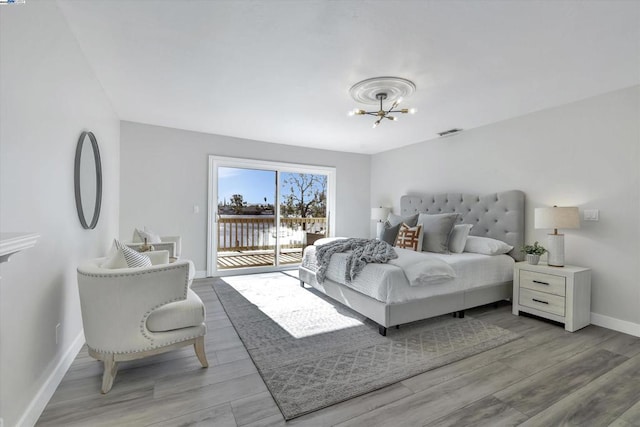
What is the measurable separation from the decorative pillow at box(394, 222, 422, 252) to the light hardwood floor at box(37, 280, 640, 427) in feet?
4.84

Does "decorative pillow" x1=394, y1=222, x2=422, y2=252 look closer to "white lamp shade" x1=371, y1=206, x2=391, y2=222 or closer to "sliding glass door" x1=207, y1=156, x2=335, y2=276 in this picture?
"white lamp shade" x1=371, y1=206, x2=391, y2=222

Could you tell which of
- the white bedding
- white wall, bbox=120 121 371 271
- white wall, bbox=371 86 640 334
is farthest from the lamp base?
white wall, bbox=120 121 371 271

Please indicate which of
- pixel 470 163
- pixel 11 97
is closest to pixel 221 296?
pixel 11 97

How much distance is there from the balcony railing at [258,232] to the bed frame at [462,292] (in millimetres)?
1631

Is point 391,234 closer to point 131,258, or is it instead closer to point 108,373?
point 131,258

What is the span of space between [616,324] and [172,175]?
19.5ft

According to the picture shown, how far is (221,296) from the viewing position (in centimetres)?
387

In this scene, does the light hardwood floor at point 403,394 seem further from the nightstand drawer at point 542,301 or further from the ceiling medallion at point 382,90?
the ceiling medallion at point 382,90

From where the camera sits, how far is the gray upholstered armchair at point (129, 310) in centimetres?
180

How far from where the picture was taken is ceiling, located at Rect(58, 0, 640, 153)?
1.88 metres

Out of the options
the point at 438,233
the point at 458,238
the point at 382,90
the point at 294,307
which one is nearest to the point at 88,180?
the point at 294,307

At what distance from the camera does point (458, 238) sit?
3770mm

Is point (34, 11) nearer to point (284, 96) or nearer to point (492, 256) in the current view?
point (284, 96)

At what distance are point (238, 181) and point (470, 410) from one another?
465 cm
